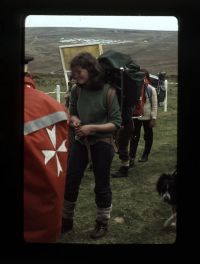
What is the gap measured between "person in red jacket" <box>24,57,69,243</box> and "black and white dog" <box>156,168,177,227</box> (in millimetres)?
407

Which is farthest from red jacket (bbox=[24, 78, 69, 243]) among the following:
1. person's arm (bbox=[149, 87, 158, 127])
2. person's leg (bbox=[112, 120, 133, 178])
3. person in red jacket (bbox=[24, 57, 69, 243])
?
person's arm (bbox=[149, 87, 158, 127])

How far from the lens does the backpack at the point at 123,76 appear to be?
3314 mm

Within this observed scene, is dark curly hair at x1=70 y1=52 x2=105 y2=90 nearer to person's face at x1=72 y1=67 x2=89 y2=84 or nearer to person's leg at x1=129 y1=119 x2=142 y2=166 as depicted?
person's face at x1=72 y1=67 x2=89 y2=84

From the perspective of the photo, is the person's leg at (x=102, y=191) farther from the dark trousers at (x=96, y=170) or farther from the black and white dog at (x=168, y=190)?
the black and white dog at (x=168, y=190)

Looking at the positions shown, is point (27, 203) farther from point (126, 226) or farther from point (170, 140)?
point (170, 140)

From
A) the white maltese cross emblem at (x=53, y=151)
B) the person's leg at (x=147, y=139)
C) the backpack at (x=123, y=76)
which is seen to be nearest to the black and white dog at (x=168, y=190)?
the person's leg at (x=147, y=139)

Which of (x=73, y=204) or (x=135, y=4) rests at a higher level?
(x=135, y=4)

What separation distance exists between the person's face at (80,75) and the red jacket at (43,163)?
13cm

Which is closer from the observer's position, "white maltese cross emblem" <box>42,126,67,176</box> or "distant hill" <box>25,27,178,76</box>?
"distant hill" <box>25,27,178,76</box>

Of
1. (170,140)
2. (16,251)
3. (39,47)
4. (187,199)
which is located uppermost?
(39,47)

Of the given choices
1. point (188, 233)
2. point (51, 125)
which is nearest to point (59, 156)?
point (51, 125)

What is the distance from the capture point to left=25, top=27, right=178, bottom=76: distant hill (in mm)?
3273

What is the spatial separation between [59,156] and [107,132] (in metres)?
0.23

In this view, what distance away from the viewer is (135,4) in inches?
128
